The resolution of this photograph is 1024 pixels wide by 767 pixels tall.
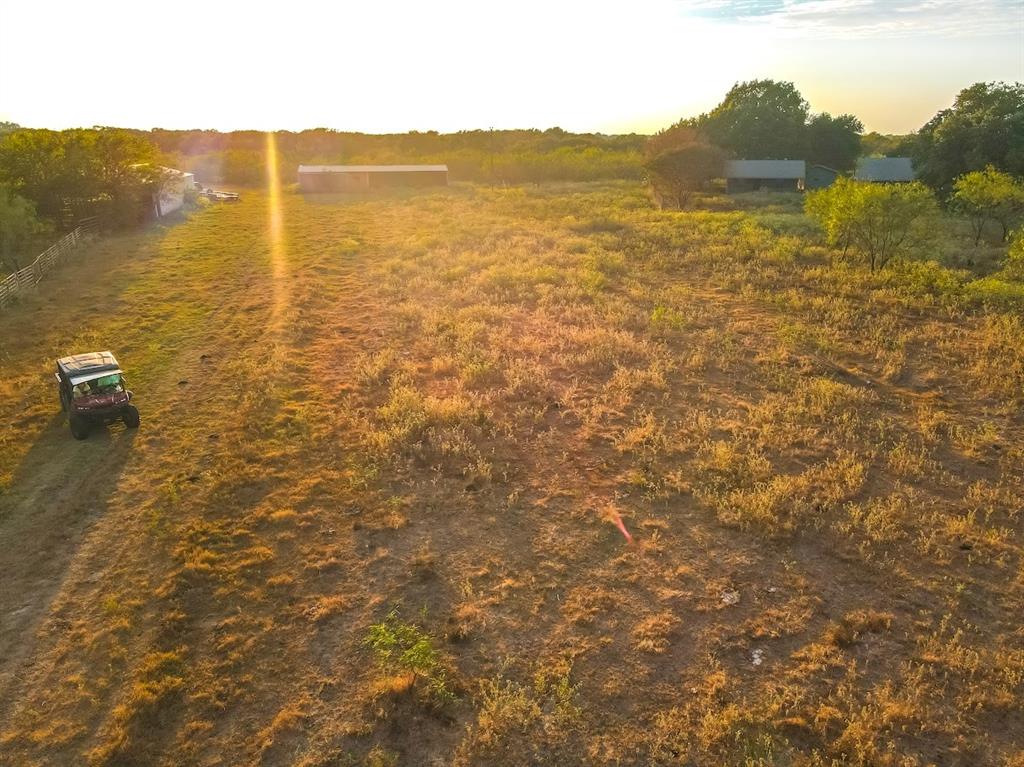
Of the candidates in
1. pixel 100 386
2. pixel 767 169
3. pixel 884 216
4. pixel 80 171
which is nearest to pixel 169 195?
pixel 80 171

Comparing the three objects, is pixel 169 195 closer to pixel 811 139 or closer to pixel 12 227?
pixel 12 227

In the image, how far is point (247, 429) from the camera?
17.2m

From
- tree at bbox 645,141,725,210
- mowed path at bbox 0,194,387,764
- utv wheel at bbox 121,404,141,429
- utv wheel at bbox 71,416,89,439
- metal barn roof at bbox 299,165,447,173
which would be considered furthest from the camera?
metal barn roof at bbox 299,165,447,173

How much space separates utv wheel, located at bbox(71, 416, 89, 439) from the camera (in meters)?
16.5

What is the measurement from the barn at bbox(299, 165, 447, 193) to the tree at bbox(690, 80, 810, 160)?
3981cm

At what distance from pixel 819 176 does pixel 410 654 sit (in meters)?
89.8

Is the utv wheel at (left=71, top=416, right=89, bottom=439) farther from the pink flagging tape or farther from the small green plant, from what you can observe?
the pink flagging tape

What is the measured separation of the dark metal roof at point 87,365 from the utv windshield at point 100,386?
0.35 m

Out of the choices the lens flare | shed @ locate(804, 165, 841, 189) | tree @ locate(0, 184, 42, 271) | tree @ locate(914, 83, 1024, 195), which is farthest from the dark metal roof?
shed @ locate(804, 165, 841, 189)

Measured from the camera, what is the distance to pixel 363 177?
8138cm

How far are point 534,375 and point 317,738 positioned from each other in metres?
13.2

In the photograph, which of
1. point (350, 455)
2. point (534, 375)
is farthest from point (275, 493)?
point (534, 375)

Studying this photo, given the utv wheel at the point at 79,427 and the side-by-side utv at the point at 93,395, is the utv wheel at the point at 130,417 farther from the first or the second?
the utv wheel at the point at 79,427

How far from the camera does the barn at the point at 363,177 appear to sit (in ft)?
256
